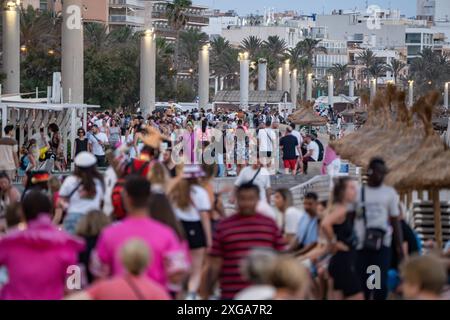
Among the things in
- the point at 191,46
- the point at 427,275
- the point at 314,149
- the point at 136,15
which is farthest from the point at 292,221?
the point at 136,15

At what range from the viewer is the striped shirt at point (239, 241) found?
1207 centimetres

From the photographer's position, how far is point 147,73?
59281mm

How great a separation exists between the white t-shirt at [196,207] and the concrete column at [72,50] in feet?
92.4

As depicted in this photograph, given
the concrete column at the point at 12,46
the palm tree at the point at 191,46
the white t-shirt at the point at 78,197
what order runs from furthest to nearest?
the palm tree at the point at 191,46 → the concrete column at the point at 12,46 → the white t-shirt at the point at 78,197

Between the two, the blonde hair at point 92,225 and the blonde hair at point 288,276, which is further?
the blonde hair at point 92,225

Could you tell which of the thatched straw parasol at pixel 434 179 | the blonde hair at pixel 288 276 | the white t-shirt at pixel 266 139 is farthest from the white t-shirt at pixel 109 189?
the white t-shirt at pixel 266 139

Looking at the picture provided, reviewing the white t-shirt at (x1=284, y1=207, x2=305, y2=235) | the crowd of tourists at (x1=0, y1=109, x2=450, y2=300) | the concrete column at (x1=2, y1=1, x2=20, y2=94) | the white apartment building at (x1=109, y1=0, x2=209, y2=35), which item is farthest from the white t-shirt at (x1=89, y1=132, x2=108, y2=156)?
the white apartment building at (x1=109, y1=0, x2=209, y2=35)

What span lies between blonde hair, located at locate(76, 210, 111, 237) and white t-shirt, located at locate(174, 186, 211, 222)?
1.24m

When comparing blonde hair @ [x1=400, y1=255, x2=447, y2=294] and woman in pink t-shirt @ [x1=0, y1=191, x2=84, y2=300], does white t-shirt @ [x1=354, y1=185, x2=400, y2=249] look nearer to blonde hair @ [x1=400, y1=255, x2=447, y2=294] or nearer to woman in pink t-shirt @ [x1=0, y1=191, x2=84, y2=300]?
woman in pink t-shirt @ [x1=0, y1=191, x2=84, y2=300]

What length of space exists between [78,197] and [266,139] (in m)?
18.6

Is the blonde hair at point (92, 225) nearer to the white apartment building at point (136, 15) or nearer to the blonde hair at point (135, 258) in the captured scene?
the blonde hair at point (135, 258)

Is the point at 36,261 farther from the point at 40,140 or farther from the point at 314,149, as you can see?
the point at 314,149

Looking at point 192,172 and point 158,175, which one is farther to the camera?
point 158,175

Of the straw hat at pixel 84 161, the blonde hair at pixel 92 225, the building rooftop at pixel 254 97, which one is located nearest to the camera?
the blonde hair at pixel 92 225
